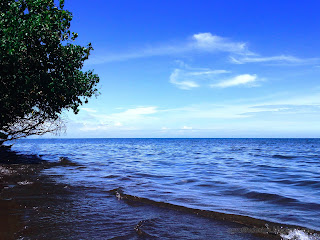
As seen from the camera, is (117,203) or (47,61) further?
(47,61)

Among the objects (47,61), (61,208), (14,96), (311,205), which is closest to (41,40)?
(47,61)

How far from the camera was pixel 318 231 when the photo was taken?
5.75 meters

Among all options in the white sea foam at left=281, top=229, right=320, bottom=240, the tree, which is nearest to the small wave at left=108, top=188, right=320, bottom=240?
the white sea foam at left=281, top=229, right=320, bottom=240

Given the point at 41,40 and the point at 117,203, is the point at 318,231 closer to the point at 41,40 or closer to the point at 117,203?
the point at 117,203

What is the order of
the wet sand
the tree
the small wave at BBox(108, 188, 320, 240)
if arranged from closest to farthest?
the wet sand → the small wave at BBox(108, 188, 320, 240) → the tree

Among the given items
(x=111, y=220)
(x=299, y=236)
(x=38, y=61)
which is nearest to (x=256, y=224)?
(x=299, y=236)

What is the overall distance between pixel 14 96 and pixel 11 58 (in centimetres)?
331

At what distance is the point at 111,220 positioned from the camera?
6.04m

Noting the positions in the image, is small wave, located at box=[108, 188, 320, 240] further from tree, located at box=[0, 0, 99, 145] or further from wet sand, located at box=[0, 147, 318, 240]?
tree, located at box=[0, 0, 99, 145]

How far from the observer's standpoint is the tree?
13547 mm

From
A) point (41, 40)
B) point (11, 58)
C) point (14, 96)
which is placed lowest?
point (14, 96)

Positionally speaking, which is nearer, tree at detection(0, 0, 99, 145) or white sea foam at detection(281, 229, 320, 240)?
white sea foam at detection(281, 229, 320, 240)

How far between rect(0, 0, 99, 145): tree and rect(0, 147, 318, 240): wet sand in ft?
29.0

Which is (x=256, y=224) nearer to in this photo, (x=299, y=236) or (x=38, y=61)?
(x=299, y=236)
